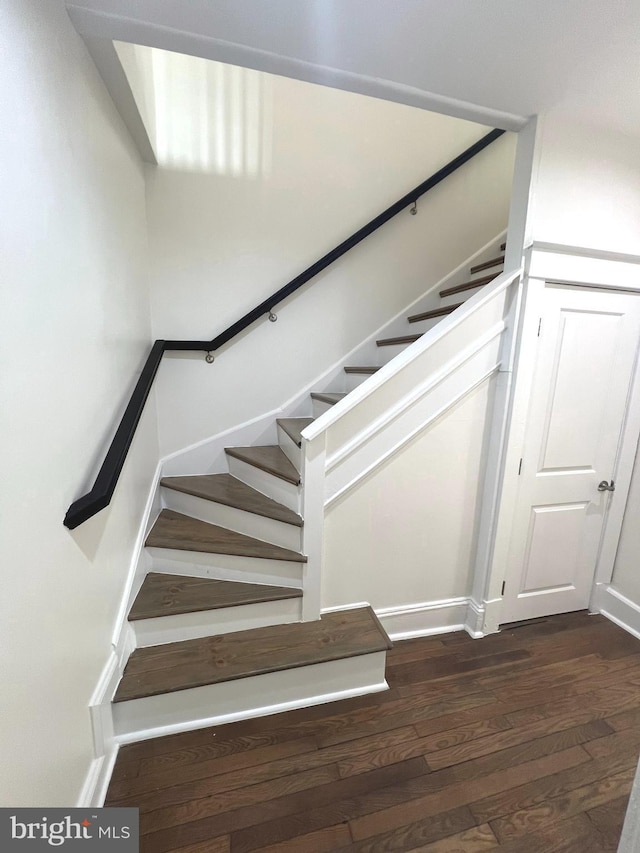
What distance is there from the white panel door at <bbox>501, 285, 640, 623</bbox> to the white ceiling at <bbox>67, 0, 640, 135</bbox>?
0.77 metres

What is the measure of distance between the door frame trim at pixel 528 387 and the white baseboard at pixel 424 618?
0.14 metres

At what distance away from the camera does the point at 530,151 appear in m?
1.54

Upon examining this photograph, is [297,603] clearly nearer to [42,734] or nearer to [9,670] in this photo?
[42,734]

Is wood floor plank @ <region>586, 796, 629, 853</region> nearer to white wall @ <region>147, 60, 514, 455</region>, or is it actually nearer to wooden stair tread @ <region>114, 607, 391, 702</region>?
wooden stair tread @ <region>114, 607, 391, 702</region>

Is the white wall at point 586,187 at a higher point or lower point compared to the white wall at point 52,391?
higher

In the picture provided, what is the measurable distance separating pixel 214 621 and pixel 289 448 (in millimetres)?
933

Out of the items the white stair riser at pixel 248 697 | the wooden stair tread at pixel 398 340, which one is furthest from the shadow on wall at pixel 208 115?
the white stair riser at pixel 248 697

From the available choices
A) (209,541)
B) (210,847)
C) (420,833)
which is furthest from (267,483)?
(420,833)

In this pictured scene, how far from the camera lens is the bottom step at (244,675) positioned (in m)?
1.37

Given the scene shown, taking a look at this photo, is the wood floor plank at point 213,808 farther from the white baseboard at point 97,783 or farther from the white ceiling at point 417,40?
the white ceiling at point 417,40

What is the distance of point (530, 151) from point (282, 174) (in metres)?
1.35

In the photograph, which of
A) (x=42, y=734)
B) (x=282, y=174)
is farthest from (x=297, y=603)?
(x=282, y=174)

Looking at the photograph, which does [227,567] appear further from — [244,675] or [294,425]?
[294,425]

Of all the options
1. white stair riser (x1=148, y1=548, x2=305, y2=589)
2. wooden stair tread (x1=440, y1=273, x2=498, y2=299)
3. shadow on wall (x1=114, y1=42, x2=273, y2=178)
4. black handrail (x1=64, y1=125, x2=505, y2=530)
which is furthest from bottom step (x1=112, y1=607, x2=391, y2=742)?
shadow on wall (x1=114, y1=42, x2=273, y2=178)
